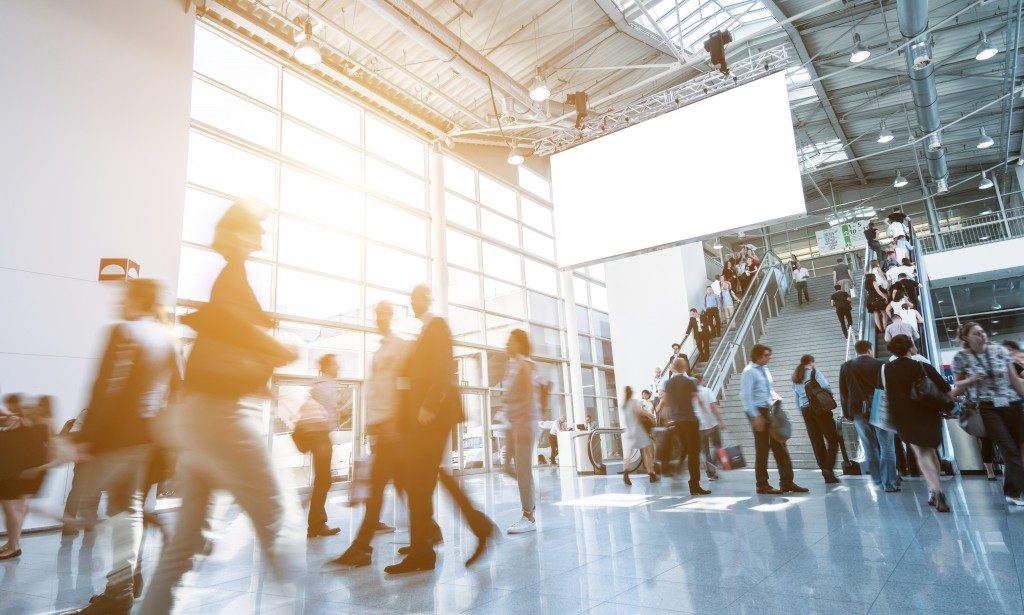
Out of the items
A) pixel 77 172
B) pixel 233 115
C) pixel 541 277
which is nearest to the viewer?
pixel 77 172

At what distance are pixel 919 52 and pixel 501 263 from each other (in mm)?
10558

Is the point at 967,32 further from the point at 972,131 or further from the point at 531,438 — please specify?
the point at 531,438

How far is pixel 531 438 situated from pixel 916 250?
10.1 meters

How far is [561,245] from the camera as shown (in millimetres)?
13188

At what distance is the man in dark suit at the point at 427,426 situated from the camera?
319 cm

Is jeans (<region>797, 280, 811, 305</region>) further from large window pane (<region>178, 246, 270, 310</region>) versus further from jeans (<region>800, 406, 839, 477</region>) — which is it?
large window pane (<region>178, 246, 270, 310</region>)

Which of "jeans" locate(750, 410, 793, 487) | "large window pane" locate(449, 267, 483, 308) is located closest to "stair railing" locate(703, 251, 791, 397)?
"jeans" locate(750, 410, 793, 487)

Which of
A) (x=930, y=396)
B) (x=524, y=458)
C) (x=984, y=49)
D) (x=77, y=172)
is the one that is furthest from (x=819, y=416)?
(x=984, y=49)

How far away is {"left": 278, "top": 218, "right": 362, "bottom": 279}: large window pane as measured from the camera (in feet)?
37.6

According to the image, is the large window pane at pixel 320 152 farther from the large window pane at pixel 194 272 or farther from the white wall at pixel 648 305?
the white wall at pixel 648 305

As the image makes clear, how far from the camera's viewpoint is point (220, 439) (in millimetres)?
1698

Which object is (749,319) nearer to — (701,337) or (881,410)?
(701,337)

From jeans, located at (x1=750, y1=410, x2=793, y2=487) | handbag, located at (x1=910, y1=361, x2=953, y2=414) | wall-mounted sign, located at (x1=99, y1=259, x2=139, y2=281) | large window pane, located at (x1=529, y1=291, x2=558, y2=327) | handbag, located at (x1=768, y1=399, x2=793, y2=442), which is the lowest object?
jeans, located at (x1=750, y1=410, x2=793, y2=487)

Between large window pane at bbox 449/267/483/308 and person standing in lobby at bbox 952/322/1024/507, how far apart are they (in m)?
11.5
